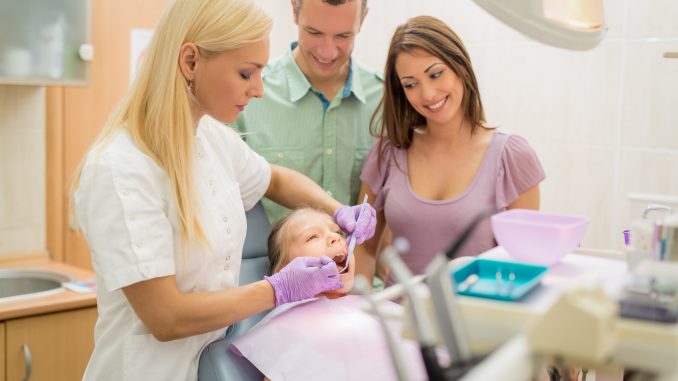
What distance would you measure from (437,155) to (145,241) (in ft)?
3.34

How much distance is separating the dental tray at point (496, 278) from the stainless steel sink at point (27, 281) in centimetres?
205

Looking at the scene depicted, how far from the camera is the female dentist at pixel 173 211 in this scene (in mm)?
1623

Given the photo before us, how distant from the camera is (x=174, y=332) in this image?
167 centimetres

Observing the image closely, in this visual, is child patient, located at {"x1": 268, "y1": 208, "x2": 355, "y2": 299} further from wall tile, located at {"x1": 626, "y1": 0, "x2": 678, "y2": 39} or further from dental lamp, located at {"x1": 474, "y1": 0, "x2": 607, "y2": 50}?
wall tile, located at {"x1": 626, "y1": 0, "x2": 678, "y2": 39}

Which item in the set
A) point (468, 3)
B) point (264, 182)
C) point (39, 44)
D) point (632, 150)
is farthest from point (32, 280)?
point (632, 150)

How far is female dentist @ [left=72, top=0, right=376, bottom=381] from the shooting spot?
63.9 inches

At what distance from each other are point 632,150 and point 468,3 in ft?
3.00

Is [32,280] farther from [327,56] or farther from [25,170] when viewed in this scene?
[327,56]

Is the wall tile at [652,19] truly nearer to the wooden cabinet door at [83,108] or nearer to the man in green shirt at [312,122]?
the man in green shirt at [312,122]

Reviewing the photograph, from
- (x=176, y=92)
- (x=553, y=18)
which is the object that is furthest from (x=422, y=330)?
(x=176, y=92)

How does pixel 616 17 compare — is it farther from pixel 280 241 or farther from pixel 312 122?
pixel 280 241

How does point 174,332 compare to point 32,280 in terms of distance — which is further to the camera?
point 32,280

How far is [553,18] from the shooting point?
3.67ft

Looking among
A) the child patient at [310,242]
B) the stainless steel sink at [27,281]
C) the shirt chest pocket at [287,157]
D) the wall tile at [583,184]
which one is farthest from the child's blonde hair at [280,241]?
the wall tile at [583,184]
